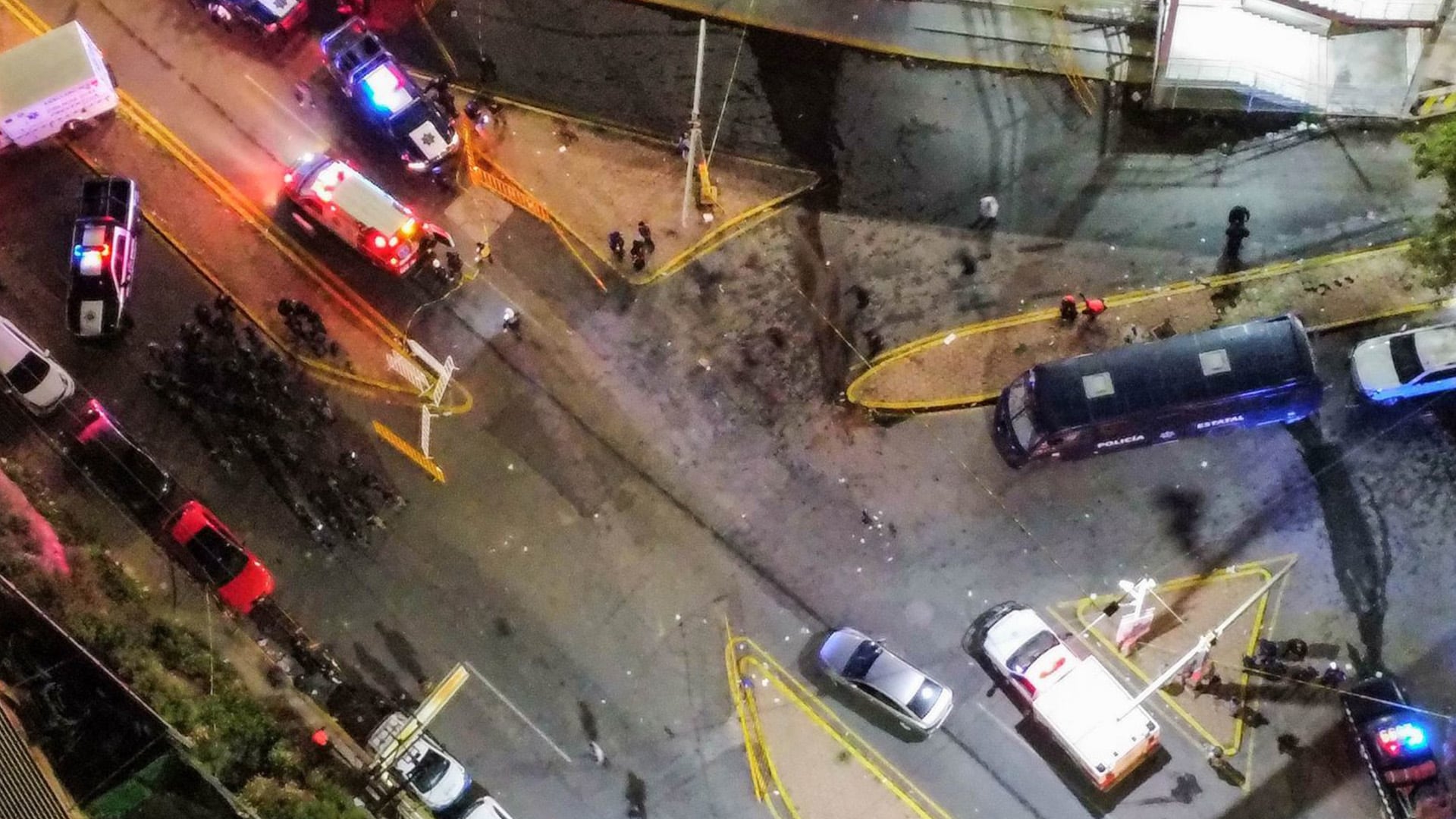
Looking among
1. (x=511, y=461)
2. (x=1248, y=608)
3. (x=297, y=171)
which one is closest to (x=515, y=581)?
(x=511, y=461)

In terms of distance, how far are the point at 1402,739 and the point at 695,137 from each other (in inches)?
728

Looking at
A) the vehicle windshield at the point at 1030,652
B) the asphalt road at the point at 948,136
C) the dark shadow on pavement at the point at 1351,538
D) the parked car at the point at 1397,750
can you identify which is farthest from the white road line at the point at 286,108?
the parked car at the point at 1397,750

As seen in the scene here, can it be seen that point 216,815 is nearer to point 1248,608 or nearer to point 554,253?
point 554,253

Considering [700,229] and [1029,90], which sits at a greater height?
[1029,90]

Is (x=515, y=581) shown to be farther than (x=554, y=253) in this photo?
No

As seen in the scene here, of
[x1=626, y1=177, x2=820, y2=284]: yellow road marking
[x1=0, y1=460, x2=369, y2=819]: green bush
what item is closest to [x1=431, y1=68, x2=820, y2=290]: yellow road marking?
[x1=626, y1=177, x2=820, y2=284]: yellow road marking

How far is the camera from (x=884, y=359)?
27188 mm

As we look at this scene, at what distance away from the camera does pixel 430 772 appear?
24.3 m

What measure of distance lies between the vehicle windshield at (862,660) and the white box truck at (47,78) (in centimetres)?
2155

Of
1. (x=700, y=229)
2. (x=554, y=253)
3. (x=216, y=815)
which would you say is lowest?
(x=216, y=815)

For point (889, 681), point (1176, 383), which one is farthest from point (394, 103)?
point (1176, 383)

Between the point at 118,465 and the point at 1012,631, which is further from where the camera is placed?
the point at 118,465

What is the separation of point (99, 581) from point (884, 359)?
17080 millimetres

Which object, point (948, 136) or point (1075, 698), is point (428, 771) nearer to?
point (1075, 698)
